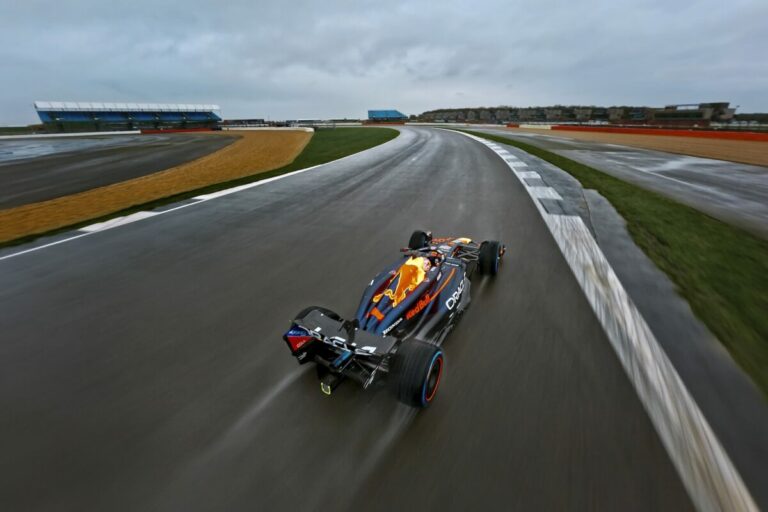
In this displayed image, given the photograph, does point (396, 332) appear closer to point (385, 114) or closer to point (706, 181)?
point (706, 181)

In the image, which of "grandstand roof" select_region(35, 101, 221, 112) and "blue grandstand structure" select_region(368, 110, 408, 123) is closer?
"grandstand roof" select_region(35, 101, 221, 112)

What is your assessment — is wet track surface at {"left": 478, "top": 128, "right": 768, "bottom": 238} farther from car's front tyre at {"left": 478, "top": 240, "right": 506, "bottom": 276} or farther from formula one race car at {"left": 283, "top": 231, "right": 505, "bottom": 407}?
formula one race car at {"left": 283, "top": 231, "right": 505, "bottom": 407}

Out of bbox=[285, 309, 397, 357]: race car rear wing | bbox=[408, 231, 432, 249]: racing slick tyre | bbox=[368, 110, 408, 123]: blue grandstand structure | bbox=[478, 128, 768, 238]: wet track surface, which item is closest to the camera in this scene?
bbox=[285, 309, 397, 357]: race car rear wing

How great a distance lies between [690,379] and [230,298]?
188 inches

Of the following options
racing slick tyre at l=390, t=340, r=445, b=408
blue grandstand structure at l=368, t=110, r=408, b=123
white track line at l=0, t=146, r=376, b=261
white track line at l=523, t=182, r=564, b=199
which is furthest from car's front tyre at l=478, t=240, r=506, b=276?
blue grandstand structure at l=368, t=110, r=408, b=123

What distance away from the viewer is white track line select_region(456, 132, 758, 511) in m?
1.85

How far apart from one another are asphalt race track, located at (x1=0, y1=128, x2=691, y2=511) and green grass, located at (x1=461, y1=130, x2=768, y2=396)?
1278 mm

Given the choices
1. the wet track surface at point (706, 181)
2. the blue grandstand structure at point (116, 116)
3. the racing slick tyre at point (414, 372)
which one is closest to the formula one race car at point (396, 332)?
the racing slick tyre at point (414, 372)

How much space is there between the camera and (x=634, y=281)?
162 inches

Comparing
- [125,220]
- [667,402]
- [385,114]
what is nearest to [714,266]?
[667,402]

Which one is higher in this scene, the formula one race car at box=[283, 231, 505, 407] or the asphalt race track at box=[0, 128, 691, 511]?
the formula one race car at box=[283, 231, 505, 407]

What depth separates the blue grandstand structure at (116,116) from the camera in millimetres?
73062

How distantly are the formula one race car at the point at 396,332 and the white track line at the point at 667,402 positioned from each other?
1.57m

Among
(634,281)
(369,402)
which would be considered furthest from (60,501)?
(634,281)
